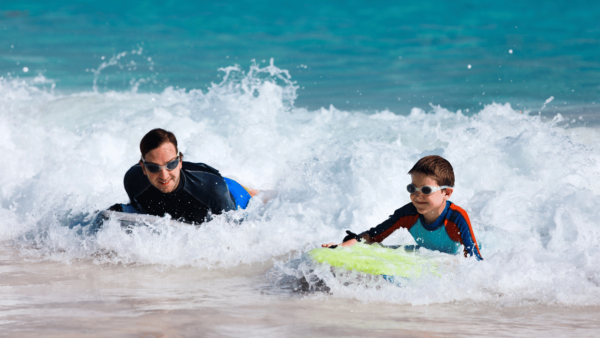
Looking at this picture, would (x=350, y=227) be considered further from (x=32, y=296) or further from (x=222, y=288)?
(x=32, y=296)

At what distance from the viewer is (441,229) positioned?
4.08 m

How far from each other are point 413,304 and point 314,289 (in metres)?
0.67

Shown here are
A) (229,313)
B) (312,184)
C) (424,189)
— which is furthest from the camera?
(312,184)

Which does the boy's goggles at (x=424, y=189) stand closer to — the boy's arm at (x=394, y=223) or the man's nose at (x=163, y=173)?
the boy's arm at (x=394, y=223)

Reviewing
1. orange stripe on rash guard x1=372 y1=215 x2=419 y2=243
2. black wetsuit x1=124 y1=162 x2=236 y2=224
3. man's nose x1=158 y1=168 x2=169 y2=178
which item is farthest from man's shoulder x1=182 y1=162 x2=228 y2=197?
orange stripe on rash guard x1=372 y1=215 x2=419 y2=243

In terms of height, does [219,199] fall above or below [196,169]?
below

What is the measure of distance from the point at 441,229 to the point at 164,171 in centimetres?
225

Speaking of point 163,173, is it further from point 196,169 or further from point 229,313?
point 229,313

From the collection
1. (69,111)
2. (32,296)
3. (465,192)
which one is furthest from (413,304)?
(69,111)

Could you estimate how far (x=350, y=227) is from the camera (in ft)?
19.5

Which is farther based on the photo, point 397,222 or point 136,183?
point 136,183

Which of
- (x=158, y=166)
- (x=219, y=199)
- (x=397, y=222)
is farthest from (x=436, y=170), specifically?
(x=158, y=166)

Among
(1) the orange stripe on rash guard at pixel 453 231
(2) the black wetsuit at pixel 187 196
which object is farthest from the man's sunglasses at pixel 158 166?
(1) the orange stripe on rash guard at pixel 453 231

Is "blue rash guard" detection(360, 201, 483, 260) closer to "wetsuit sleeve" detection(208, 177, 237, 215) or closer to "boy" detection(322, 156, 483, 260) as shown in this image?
"boy" detection(322, 156, 483, 260)
